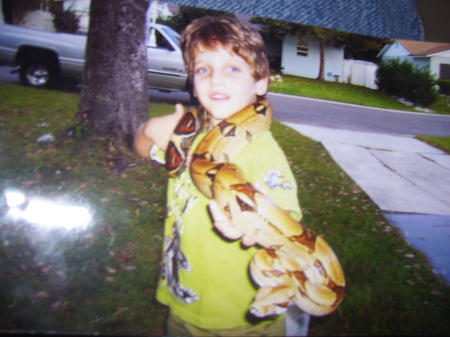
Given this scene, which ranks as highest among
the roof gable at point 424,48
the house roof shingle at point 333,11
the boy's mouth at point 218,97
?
the house roof shingle at point 333,11

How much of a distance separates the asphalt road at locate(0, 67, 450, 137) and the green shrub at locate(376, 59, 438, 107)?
0.09m

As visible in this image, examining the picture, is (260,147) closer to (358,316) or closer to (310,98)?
(310,98)

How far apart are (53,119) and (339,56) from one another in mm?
1340

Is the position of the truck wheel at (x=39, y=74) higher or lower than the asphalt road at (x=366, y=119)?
higher

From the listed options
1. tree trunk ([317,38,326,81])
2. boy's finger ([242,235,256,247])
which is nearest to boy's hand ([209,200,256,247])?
boy's finger ([242,235,256,247])

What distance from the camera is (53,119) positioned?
1.65m

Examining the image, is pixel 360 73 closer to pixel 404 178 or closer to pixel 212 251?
pixel 404 178

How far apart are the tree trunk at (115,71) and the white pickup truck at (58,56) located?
0.04m

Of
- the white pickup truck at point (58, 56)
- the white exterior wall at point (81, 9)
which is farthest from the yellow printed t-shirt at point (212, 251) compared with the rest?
the white exterior wall at point (81, 9)

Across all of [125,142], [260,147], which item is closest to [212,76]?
Result: [260,147]

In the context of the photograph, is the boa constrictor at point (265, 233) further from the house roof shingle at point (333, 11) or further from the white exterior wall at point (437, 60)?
the white exterior wall at point (437, 60)

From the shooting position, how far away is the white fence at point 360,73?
1.73 m

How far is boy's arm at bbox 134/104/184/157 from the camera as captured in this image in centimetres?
158

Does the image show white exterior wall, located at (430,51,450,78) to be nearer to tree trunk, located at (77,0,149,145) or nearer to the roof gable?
the roof gable
